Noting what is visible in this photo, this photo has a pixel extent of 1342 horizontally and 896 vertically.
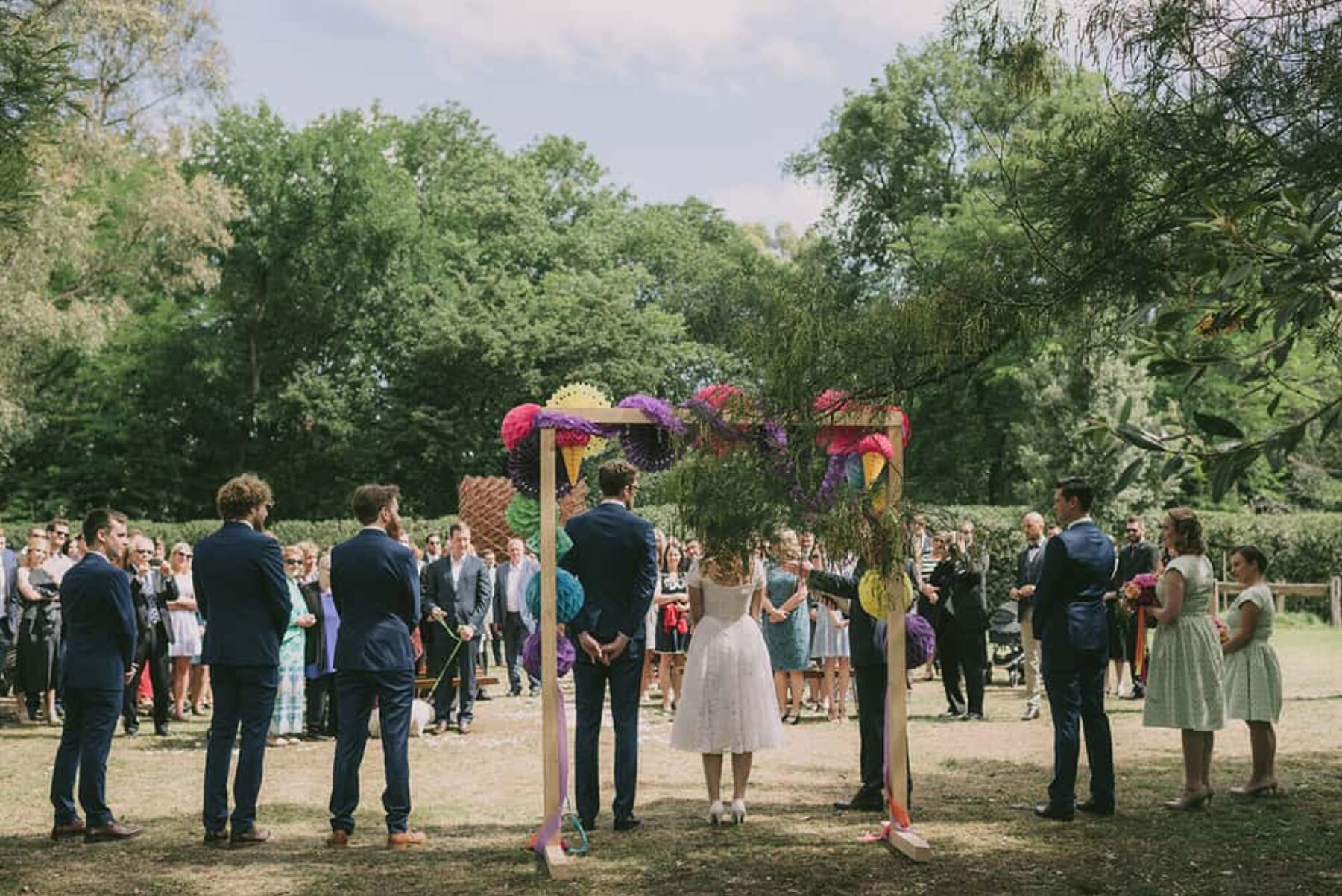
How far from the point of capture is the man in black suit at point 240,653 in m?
7.70

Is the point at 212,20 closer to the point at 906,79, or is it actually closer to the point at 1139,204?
the point at 906,79

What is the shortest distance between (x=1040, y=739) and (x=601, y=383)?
88.4 feet

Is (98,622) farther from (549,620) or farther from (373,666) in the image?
(549,620)

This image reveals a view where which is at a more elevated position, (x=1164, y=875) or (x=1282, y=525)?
(x=1282, y=525)

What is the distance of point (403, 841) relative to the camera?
7754 millimetres

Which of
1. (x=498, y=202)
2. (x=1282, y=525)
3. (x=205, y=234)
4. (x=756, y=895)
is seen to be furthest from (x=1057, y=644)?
(x=498, y=202)

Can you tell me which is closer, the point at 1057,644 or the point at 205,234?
the point at 1057,644

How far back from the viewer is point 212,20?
3209cm

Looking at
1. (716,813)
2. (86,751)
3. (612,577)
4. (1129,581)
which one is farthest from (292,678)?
(1129,581)

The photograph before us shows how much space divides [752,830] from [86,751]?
3841 mm

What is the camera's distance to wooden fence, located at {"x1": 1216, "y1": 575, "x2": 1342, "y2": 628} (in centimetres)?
2402

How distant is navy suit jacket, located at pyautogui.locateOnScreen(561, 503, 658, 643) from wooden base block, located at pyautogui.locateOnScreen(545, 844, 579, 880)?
132cm

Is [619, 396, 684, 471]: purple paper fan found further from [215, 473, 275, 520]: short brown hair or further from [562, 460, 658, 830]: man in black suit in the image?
[215, 473, 275, 520]: short brown hair

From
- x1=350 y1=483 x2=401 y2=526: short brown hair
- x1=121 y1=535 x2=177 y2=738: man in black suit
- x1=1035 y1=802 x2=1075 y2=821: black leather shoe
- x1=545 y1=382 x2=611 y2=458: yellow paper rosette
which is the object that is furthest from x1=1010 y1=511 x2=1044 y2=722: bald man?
x1=121 y1=535 x2=177 y2=738: man in black suit
